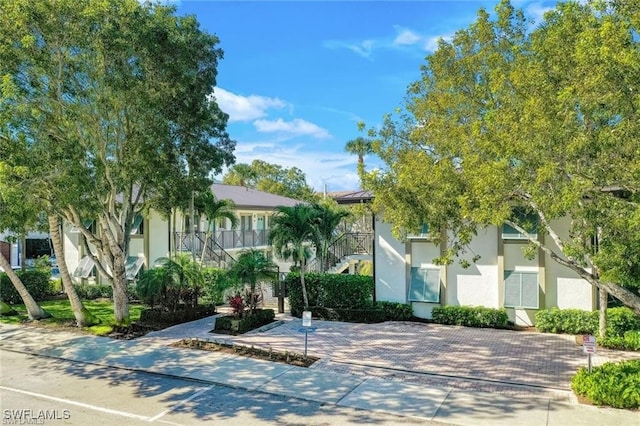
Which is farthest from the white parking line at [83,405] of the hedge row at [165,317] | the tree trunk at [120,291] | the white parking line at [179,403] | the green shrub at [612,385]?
the green shrub at [612,385]

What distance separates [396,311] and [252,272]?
236 inches

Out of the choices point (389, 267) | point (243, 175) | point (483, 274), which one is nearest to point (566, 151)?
point (483, 274)

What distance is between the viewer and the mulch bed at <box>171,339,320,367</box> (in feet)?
40.8

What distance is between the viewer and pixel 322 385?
35.0 feet

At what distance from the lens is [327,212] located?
19781 millimetres

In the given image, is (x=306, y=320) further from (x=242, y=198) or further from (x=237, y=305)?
(x=242, y=198)

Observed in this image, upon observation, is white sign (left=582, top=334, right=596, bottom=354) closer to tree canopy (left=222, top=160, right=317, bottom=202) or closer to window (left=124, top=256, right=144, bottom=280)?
window (left=124, top=256, right=144, bottom=280)

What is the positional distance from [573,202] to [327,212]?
11.9m

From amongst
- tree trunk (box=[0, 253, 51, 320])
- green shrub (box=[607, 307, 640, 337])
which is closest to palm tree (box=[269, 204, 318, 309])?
tree trunk (box=[0, 253, 51, 320])

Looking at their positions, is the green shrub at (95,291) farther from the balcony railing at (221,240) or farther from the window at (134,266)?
the balcony railing at (221,240)

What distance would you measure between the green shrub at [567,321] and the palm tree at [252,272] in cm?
945

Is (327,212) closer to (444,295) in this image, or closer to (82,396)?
(444,295)

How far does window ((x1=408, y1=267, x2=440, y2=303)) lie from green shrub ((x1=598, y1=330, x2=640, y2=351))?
5.66 meters

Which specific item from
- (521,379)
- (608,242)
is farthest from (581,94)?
(521,379)
